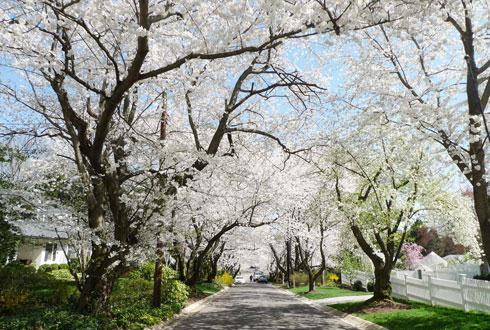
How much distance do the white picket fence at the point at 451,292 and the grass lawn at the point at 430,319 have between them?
736 millimetres

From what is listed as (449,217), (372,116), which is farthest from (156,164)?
(449,217)

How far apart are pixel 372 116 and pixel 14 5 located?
29.3 feet

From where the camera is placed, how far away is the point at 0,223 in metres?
15.9

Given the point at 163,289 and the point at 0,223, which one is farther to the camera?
the point at 163,289

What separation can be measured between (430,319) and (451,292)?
3.78 m

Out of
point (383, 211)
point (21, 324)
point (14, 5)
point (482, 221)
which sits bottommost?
point (21, 324)

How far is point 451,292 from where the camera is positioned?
14875mm

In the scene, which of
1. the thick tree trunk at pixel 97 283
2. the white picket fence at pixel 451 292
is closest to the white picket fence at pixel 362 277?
the white picket fence at pixel 451 292

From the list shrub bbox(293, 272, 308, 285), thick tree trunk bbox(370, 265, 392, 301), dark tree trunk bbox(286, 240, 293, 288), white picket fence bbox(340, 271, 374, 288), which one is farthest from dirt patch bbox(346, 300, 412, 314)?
shrub bbox(293, 272, 308, 285)

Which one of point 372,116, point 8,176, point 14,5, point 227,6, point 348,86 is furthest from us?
point 8,176

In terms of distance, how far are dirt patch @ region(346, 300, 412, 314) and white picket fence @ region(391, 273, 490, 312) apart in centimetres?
146

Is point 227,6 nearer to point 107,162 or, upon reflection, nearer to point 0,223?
point 107,162

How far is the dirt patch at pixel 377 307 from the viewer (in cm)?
1530

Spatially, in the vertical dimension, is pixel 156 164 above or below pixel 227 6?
below
